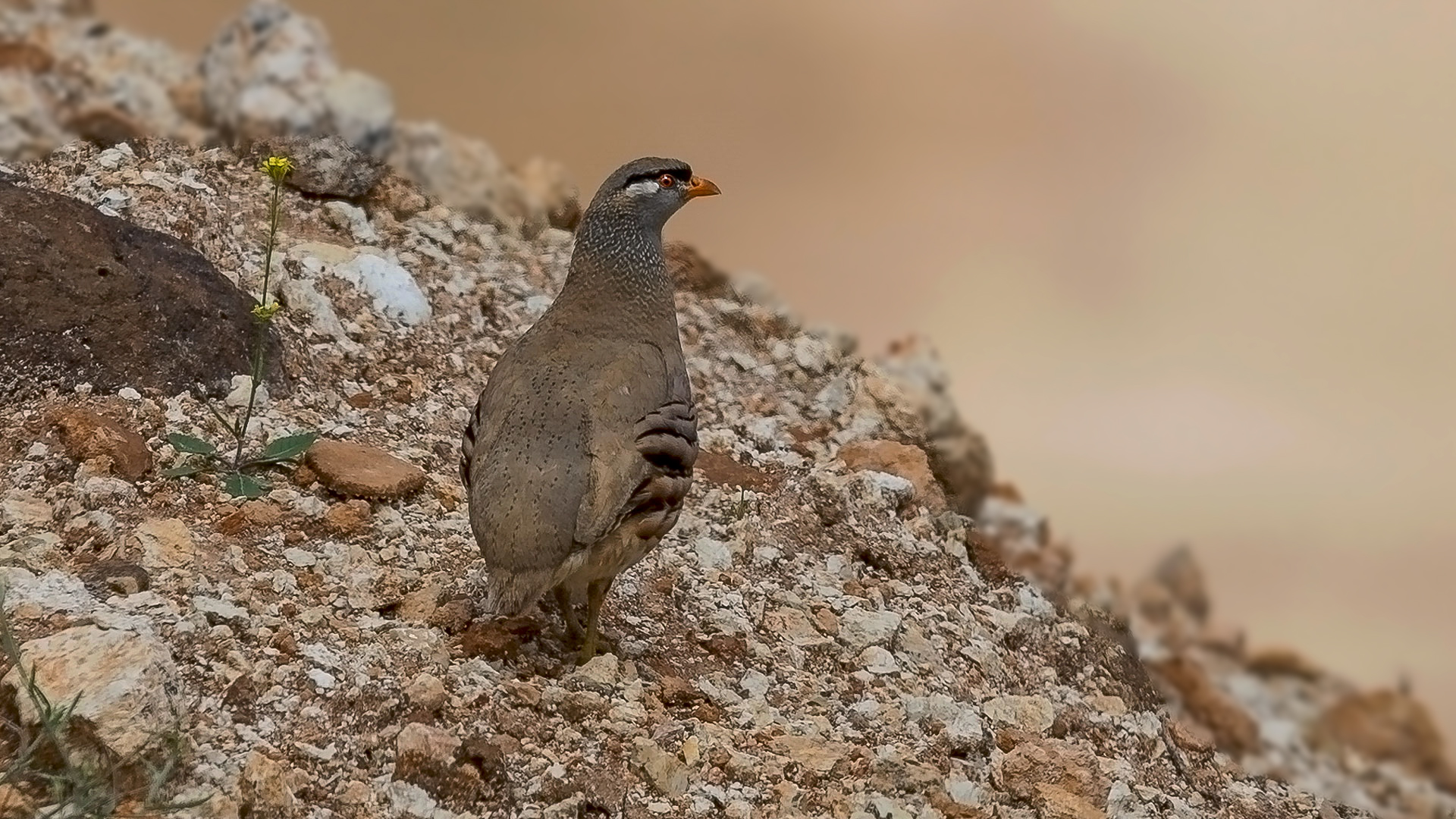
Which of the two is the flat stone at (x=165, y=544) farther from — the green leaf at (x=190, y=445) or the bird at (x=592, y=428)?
the bird at (x=592, y=428)

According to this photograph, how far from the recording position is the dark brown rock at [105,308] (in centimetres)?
550

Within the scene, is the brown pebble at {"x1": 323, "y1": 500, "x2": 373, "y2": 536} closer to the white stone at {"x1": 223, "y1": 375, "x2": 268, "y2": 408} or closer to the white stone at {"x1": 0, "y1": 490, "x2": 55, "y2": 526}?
the white stone at {"x1": 223, "y1": 375, "x2": 268, "y2": 408}

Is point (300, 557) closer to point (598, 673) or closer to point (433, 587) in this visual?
point (433, 587)

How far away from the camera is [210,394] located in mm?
5859

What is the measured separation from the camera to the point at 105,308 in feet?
18.7

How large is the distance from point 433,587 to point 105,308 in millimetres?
1955

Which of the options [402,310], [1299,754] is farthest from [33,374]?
[1299,754]

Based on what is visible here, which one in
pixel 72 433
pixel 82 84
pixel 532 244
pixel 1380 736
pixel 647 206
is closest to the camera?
pixel 72 433

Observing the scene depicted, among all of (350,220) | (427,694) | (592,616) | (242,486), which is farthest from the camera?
(350,220)

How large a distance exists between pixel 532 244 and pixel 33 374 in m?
3.50

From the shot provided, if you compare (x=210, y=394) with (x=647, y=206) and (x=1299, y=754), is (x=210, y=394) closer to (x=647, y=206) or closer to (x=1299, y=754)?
(x=647, y=206)

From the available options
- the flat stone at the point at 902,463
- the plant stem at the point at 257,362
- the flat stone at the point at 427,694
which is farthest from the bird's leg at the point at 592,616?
the flat stone at the point at 902,463

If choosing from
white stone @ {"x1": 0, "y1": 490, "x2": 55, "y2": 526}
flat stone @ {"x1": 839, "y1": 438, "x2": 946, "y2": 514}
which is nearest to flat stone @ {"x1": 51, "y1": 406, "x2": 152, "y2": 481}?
white stone @ {"x1": 0, "y1": 490, "x2": 55, "y2": 526}

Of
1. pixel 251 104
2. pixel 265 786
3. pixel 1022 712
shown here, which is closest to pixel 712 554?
pixel 1022 712
